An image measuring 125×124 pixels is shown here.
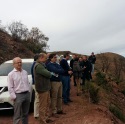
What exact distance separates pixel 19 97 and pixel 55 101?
264 centimetres

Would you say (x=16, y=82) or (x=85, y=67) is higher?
(x=16, y=82)

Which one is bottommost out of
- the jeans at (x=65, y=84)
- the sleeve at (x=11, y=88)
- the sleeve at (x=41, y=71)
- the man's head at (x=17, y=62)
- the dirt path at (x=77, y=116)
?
the dirt path at (x=77, y=116)

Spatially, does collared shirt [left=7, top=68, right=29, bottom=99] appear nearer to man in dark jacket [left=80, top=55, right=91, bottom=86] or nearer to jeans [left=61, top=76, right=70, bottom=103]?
jeans [left=61, top=76, right=70, bottom=103]

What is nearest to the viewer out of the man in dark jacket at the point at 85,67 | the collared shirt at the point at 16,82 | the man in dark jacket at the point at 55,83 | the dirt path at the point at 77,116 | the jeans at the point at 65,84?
the collared shirt at the point at 16,82

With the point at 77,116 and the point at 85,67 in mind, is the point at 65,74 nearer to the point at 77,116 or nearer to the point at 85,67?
the point at 77,116

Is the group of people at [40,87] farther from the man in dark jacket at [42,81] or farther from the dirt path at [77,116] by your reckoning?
the dirt path at [77,116]

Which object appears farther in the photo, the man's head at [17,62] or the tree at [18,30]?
the tree at [18,30]

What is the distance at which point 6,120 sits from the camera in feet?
32.4

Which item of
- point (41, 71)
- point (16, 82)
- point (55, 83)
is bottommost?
point (55, 83)

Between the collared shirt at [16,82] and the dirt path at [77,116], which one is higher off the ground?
the collared shirt at [16,82]

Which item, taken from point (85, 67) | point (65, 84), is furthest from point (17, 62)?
point (85, 67)

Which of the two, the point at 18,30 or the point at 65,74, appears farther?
the point at 18,30

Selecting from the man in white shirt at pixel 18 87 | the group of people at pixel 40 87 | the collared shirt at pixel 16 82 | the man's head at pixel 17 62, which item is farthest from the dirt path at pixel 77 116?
the man's head at pixel 17 62

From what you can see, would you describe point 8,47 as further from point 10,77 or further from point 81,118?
point 10,77
